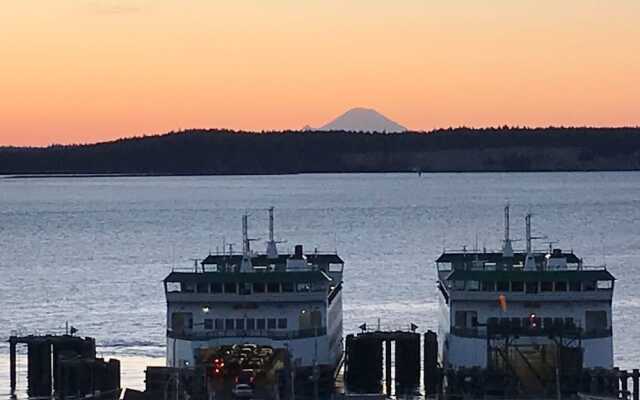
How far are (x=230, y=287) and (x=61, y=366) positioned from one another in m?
6.36

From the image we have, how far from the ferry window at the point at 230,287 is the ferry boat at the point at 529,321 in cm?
732

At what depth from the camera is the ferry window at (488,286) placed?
2569 inches

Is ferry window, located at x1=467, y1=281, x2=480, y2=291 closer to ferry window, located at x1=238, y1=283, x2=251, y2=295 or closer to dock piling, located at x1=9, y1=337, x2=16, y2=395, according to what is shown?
ferry window, located at x1=238, y1=283, x2=251, y2=295

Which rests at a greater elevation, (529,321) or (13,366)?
(529,321)

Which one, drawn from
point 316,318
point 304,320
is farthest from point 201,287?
point 316,318

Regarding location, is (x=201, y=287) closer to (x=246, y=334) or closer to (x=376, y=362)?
(x=246, y=334)

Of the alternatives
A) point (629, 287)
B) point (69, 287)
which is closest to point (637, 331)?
point (629, 287)

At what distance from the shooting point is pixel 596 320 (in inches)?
2552

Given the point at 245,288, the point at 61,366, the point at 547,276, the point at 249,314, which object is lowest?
the point at 61,366

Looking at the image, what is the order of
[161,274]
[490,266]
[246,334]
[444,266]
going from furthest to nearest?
[161,274] < [444,266] < [490,266] < [246,334]

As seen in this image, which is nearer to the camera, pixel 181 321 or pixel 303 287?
pixel 181 321

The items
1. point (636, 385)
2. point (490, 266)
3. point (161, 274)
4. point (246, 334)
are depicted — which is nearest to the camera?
point (636, 385)

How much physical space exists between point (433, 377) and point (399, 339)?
1.78 metres

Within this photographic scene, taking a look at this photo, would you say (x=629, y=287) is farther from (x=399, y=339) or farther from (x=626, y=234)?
(x=626, y=234)
